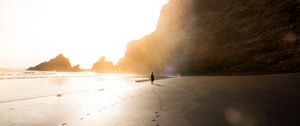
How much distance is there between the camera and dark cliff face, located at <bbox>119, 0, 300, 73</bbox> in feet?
131

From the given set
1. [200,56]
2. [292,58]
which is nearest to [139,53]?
[200,56]

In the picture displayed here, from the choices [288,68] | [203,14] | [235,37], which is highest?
[203,14]

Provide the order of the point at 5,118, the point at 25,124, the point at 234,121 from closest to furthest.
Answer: the point at 234,121
the point at 25,124
the point at 5,118

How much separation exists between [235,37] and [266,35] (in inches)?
401

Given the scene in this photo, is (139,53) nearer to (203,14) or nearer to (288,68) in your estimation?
(203,14)

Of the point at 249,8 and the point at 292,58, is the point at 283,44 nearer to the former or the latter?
the point at 292,58

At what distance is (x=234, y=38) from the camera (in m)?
54.3

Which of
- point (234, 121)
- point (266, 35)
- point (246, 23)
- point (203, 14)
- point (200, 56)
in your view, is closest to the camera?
point (234, 121)

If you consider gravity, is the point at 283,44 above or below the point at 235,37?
below

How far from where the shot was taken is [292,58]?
34.9 meters

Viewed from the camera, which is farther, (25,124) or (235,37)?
(235,37)

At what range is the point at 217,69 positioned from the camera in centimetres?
5519

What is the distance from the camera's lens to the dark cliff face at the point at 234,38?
131ft

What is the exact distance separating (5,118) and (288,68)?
36.3 metres
